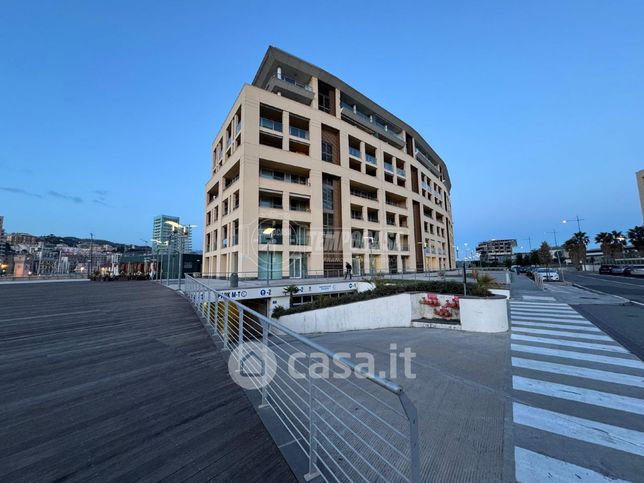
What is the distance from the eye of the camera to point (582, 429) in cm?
318

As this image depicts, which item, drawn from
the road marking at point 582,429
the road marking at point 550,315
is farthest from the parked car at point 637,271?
the road marking at point 582,429

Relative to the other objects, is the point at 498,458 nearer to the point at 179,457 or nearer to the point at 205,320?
the point at 179,457

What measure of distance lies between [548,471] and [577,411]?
162 centimetres

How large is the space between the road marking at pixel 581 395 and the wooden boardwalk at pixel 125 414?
14.2ft

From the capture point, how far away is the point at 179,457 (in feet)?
7.48

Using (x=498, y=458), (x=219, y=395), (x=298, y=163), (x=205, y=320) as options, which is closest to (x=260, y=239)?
Answer: (x=298, y=163)

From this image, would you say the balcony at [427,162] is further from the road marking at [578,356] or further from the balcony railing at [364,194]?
the road marking at [578,356]

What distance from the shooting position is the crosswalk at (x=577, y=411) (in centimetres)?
261

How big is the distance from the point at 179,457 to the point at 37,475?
100cm

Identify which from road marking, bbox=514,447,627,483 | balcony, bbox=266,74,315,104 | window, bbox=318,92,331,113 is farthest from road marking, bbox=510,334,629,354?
window, bbox=318,92,331,113

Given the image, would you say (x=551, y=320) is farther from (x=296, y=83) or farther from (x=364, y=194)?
(x=296, y=83)

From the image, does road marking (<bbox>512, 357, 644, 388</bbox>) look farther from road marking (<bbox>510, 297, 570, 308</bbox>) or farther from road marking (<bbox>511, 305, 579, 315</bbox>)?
road marking (<bbox>510, 297, 570, 308</bbox>)

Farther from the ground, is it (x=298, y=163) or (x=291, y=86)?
(x=291, y=86)

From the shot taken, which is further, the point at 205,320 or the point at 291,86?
the point at 291,86
